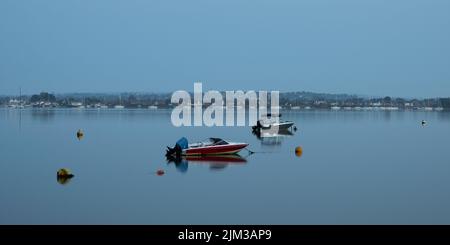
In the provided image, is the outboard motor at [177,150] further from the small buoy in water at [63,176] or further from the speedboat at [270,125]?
the speedboat at [270,125]

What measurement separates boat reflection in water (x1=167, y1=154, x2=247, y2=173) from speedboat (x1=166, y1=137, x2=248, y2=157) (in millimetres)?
300

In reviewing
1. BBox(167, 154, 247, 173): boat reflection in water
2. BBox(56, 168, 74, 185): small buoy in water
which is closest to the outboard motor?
BBox(167, 154, 247, 173): boat reflection in water

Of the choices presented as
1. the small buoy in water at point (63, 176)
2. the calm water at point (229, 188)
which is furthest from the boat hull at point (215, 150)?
the small buoy in water at point (63, 176)

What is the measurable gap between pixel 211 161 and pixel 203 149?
4.68ft

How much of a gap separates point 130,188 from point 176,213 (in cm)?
585

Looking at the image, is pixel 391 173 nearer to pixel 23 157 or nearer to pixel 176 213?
pixel 176 213

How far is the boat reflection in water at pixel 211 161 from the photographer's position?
117 ft

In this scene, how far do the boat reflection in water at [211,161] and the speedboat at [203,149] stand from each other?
300 millimetres

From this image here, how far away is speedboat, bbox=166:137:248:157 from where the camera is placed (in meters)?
39.4

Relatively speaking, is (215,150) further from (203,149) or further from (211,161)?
(211,161)

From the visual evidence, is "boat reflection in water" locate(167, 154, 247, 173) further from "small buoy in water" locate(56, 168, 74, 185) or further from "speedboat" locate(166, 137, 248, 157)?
"small buoy in water" locate(56, 168, 74, 185)

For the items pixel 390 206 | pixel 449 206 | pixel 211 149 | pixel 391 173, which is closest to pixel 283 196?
pixel 390 206

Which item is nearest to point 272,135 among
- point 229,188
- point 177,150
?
point 177,150
